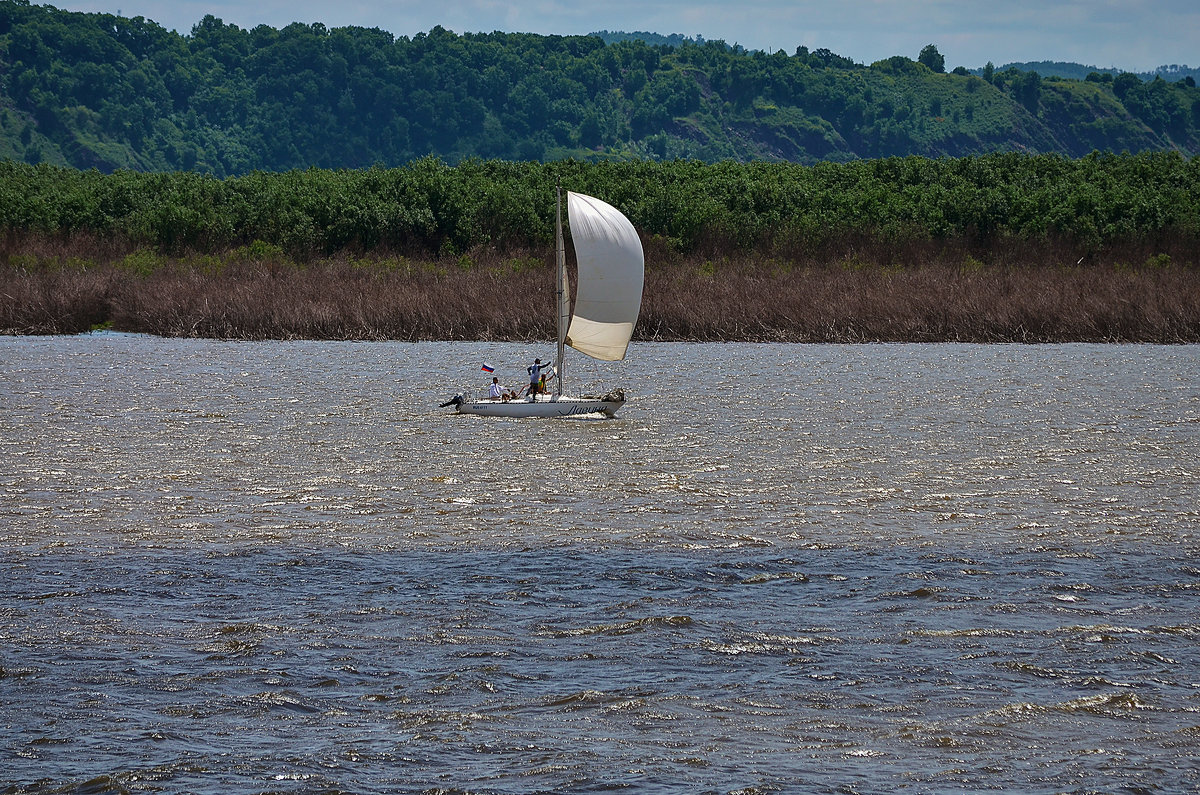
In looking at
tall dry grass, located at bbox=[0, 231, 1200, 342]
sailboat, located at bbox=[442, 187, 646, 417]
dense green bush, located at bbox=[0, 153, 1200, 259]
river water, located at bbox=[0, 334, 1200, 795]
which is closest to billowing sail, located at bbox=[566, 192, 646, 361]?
sailboat, located at bbox=[442, 187, 646, 417]

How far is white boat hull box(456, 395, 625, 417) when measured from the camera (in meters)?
32.2

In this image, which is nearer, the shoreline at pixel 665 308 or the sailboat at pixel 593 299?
the sailboat at pixel 593 299

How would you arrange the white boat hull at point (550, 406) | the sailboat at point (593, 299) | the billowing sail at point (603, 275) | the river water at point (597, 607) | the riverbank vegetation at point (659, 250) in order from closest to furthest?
the river water at point (597, 607) → the white boat hull at point (550, 406) → the sailboat at point (593, 299) → the billowing sail at point (603, 275) → the riverbank vegetation at point (659, 250)

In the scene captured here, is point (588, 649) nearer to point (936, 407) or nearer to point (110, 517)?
point (110, 517)

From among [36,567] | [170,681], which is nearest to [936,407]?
[36,567]

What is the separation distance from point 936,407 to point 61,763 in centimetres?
2767

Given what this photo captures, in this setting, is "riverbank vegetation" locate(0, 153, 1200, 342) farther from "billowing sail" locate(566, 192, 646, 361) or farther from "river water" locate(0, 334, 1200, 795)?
"river water" locate(0, 334, 1200, 795)

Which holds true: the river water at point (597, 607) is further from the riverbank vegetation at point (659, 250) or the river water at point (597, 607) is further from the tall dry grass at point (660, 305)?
the riverbank vegetation at point (659, 250)

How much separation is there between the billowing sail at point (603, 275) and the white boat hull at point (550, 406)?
1731 millimetres

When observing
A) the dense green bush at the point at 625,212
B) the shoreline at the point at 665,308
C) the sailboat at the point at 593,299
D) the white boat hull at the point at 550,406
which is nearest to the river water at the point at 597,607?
the white boat hull at the point at 550,406

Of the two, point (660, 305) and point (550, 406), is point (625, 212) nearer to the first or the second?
point (660, 305)

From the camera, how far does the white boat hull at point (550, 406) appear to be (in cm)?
3225

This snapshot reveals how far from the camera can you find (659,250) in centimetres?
6562

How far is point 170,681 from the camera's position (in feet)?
40.9
